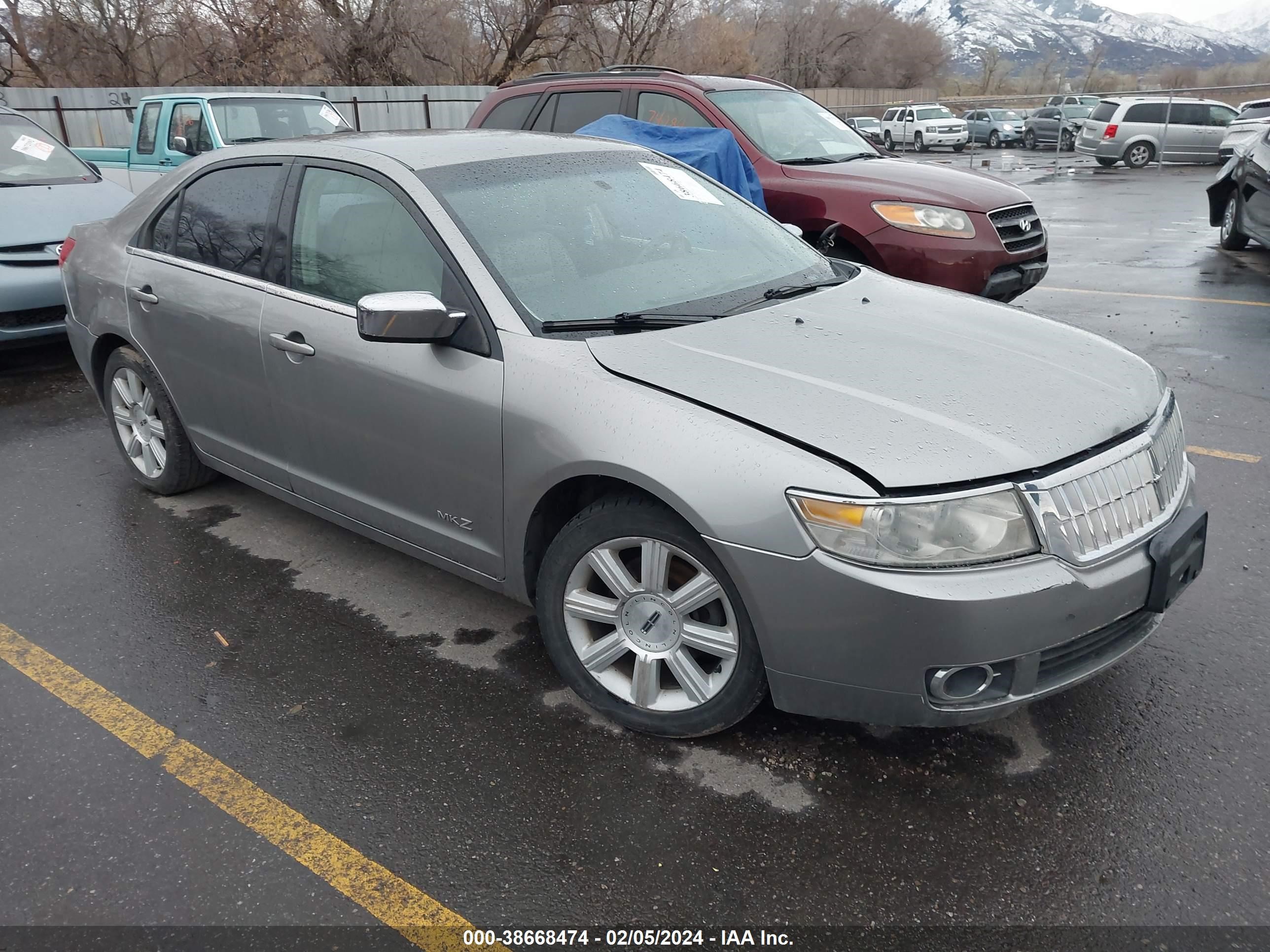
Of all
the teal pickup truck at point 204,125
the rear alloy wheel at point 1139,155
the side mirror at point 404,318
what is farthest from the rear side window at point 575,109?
the rear alloy wheel at point 1139,155

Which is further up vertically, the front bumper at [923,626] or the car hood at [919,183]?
the car hood at [919,183]

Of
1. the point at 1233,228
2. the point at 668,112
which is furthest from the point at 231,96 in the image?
the point at 1233,228

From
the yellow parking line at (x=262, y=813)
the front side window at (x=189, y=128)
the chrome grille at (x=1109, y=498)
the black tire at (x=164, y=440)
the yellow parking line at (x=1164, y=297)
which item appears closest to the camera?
the yellow parking line at (x=262, y=813)

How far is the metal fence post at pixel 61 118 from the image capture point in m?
16.4

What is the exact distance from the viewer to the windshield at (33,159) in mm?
7535

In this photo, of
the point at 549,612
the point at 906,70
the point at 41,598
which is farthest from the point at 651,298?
the point at 906,70

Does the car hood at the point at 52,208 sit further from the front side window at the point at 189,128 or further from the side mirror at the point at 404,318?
the side mirror at the point at 404,318

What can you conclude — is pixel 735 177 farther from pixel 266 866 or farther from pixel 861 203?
pixel 266 866

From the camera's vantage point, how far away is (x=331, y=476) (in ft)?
11.9

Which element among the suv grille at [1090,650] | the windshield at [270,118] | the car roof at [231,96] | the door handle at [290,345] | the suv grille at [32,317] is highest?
the car roof at [231,96]

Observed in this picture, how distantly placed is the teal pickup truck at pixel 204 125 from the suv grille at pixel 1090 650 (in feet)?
29.6

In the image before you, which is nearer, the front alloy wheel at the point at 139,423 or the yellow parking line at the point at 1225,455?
the front alloy wheel at the point at 139,423

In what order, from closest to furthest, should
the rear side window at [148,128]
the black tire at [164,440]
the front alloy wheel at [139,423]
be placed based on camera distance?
the black tire at [164,440], the front alloy wheel at [139,423], the rear side window at [148,128]

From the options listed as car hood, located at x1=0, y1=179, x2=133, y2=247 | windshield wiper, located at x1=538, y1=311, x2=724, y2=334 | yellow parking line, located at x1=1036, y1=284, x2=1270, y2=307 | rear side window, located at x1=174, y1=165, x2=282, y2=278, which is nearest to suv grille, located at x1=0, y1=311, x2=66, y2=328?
car hood, located at x1=0, y1=179, x2=133, y2=247
